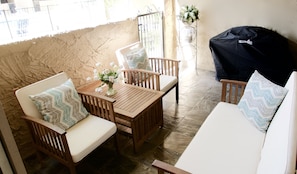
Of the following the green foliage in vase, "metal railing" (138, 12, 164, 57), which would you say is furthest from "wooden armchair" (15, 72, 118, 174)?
the green foliage in vase

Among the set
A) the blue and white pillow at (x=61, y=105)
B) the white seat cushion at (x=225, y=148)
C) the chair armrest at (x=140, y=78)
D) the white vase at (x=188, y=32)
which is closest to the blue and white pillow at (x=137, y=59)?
the chair armrest at (x=140, y=78)

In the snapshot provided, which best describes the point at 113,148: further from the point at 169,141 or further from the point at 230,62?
the point at 230,62

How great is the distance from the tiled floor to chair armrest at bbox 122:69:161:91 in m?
0.51

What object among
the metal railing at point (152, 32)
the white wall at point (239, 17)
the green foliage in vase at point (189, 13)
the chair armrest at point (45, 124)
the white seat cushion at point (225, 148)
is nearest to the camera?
the white seat cushion at point (225, 148)

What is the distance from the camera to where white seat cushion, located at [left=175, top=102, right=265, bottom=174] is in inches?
64.2

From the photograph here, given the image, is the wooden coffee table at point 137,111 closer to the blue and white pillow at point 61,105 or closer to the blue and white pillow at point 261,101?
the blue and white pillow at point 61,105

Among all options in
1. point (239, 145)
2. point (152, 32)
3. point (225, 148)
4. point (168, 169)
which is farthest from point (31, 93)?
point (152, 32)

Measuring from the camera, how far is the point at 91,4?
131 inches

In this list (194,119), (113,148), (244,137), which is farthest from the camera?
(194,119)

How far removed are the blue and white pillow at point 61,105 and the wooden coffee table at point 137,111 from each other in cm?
28

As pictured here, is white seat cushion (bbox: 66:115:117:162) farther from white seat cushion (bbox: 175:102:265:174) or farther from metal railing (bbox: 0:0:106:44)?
metal railing (bbox: 0:0:106:44)

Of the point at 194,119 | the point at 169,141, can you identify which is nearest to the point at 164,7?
the point at 194,119

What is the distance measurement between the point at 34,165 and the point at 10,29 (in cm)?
150

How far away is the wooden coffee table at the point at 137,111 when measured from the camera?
2350 mm
